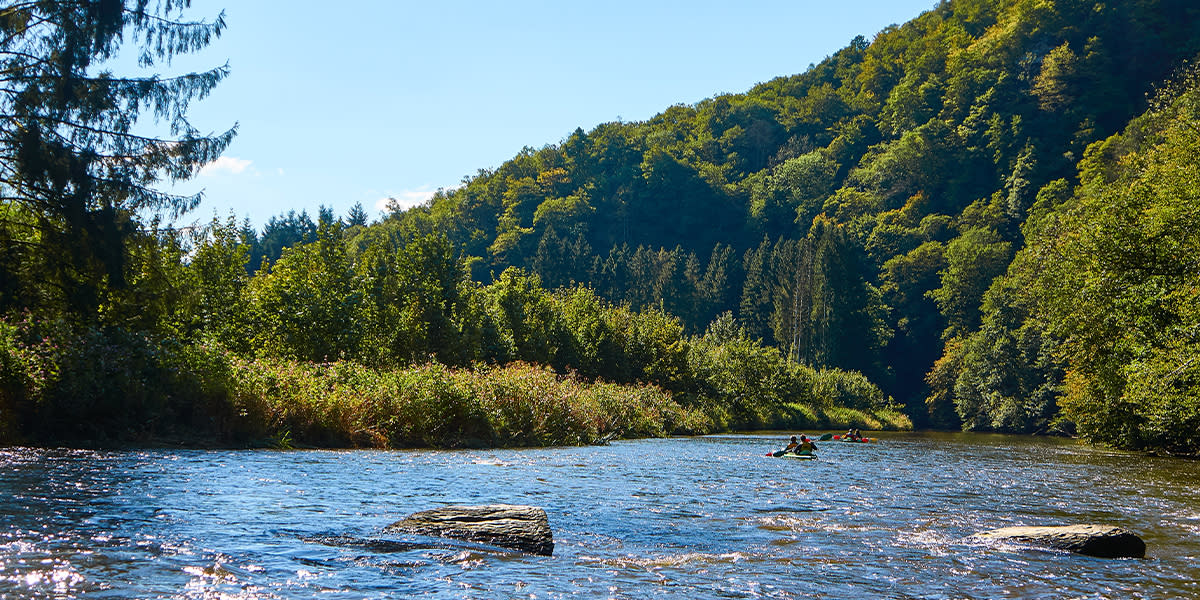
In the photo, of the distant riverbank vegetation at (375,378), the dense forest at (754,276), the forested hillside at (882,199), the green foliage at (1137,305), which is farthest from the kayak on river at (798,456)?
the forested hillside at (882,199)

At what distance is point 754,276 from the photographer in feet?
460

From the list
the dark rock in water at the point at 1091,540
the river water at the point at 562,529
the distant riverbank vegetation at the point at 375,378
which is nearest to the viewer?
the river water at the point at 562,529

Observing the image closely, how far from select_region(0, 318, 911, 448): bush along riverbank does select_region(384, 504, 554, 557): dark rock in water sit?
13173mm

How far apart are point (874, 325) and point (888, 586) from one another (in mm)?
119823

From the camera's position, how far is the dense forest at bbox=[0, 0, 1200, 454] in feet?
81.3

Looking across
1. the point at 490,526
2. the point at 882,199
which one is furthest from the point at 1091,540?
the point at 882,199

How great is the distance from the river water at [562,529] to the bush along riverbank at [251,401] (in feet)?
6.82

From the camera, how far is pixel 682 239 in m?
179

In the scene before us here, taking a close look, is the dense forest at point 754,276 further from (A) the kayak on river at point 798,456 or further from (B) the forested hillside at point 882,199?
(A) the kayak on river at point 798,456

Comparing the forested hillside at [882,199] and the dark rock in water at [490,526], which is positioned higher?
the forested hillside at [882,199]

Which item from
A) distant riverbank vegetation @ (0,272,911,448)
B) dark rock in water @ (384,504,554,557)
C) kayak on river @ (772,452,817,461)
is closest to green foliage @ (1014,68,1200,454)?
kayak on river @ (772,452,817,461)

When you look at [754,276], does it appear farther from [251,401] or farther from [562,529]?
[562,529]

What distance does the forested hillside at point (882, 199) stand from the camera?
121625 mm

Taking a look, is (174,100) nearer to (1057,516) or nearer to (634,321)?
(1057,516)
